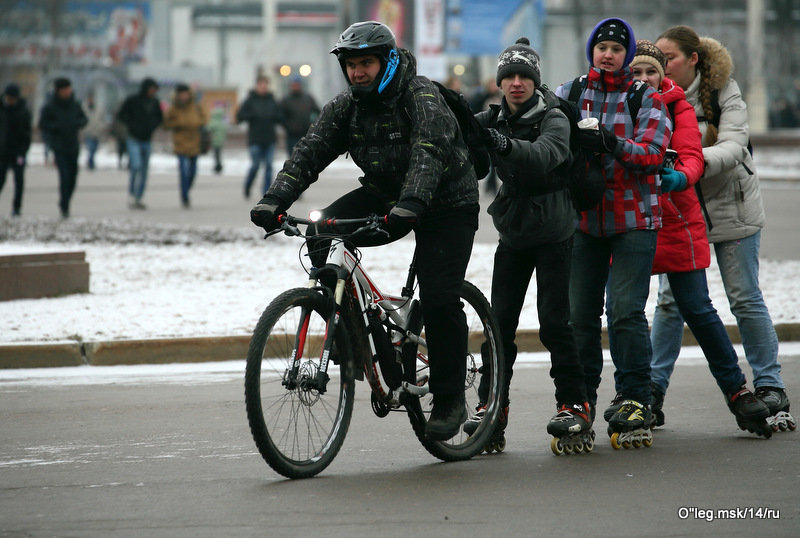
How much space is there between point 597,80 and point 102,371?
385 cm

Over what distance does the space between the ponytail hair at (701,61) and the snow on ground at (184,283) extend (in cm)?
290

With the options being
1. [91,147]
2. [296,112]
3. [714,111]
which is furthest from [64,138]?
[91,147]

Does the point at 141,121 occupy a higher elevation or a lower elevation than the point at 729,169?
lower

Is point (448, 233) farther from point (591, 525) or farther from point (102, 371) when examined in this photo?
point (102, 371)

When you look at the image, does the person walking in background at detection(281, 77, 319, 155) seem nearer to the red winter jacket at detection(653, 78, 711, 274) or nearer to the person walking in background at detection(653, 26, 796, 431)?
the person walking in background at detection(653, 26, 796, 431)

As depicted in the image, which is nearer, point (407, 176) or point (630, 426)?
point (407, 176)

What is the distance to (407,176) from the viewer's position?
16.0 ft

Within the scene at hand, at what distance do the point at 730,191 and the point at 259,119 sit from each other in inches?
567

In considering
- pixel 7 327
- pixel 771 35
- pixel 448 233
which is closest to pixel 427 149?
pixel 448 233

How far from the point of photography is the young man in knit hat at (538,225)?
17.2ft

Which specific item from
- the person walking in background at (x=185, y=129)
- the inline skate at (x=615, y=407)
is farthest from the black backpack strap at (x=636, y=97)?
the person walking in background at (x=185, y=129)

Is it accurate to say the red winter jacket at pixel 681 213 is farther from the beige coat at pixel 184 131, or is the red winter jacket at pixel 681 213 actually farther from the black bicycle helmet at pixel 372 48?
the beige coat at pixel 184 131

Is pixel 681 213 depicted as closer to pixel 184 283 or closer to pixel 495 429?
pixel 495 429

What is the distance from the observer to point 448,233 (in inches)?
204
